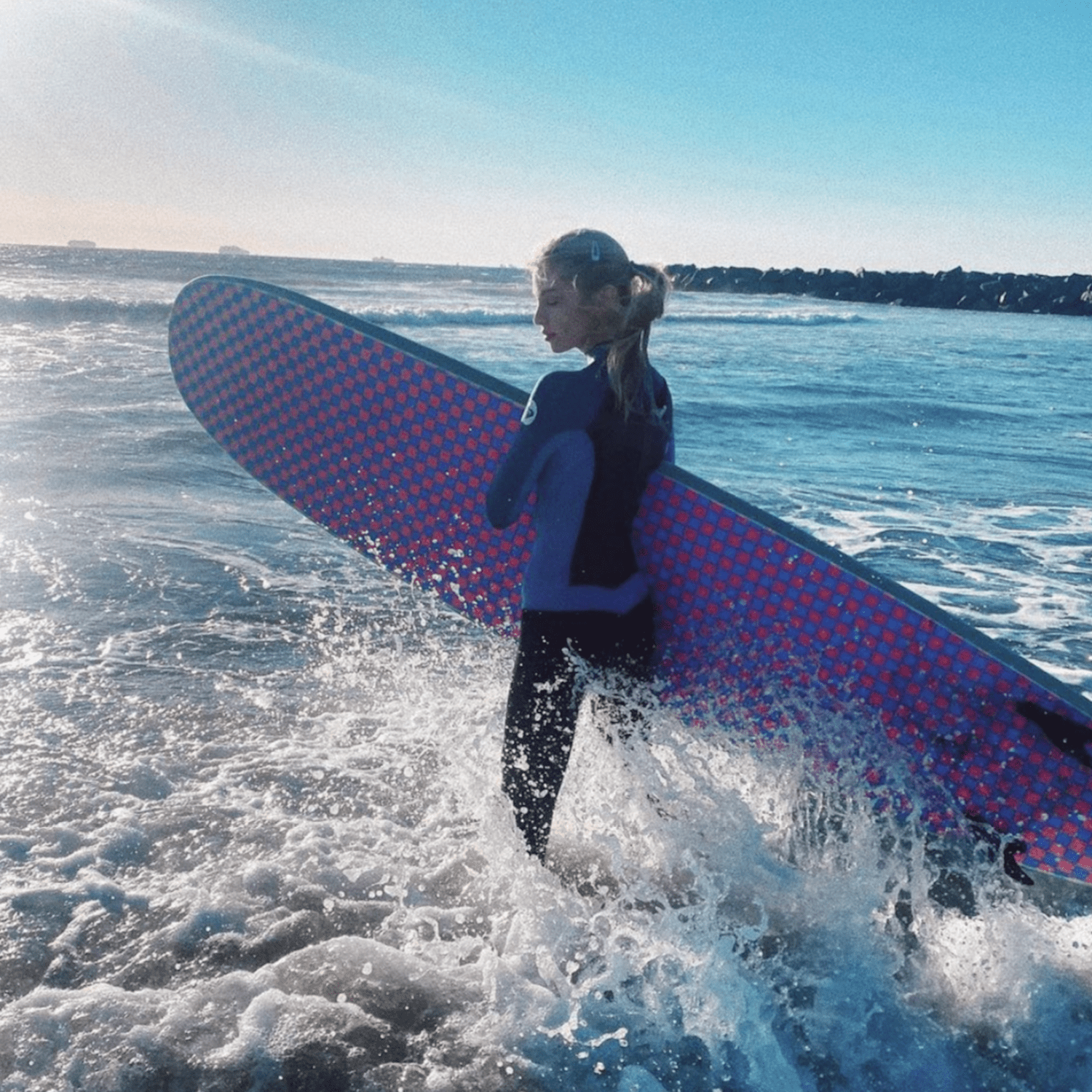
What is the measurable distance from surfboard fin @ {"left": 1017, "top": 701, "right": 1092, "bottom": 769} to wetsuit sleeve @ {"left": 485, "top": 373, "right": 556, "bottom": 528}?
61.2 inches

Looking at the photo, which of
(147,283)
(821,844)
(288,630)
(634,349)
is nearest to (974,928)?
(821,844)

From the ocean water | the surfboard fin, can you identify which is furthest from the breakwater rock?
the surfboard fin

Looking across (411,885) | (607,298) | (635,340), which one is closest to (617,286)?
(607,298)

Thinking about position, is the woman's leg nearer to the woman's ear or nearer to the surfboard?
the surfboard

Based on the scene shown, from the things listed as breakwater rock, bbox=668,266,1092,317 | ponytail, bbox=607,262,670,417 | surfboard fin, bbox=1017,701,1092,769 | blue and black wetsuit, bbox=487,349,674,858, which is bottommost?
surfboard fin, bbox=1017,701,1092,769

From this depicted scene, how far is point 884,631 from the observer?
2889 millimetres

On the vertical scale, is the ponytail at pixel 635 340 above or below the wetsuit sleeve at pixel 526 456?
above

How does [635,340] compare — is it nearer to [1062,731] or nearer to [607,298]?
[607,298]

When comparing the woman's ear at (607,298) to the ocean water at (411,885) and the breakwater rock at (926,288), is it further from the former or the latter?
the breakwater rock at (926,288)

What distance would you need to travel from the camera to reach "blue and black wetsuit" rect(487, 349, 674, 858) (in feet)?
7.77

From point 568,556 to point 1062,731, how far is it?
4.87 ft

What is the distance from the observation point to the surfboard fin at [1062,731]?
2.73 m

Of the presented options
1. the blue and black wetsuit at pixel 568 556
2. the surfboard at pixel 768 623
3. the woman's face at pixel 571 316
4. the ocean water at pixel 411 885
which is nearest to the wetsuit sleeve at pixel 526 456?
the blue and black wetsuit at pixel 568 556

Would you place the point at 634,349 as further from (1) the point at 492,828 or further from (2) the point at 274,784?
(2) the point at 274,784
